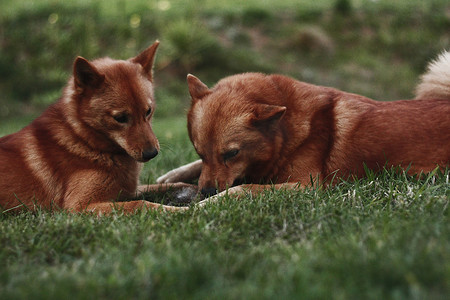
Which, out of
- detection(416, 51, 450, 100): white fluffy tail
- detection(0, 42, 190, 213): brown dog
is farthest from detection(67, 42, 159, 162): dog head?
detection(416, 51, 450, 100): white fluffy tail

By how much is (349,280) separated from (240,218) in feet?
3.31

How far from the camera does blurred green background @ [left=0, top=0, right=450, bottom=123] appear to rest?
11320mm

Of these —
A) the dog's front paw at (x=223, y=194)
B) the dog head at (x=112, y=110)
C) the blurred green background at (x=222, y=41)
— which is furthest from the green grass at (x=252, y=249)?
the blurred green background at (x=222, y=41)

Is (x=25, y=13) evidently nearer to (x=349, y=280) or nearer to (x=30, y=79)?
(x=30, y=79)

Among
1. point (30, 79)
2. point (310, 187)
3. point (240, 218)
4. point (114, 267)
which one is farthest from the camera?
point (30, 79)

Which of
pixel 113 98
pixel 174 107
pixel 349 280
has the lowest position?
pixel 174 107

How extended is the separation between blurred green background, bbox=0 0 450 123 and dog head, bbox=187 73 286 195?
7.24 meters

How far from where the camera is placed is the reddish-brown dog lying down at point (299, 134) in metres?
3.69

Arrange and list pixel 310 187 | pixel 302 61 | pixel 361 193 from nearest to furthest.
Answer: pixel 361 193 → pixel 310 187 → pixel 302 61

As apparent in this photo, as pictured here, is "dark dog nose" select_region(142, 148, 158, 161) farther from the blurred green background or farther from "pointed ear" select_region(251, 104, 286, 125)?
the blurred green background

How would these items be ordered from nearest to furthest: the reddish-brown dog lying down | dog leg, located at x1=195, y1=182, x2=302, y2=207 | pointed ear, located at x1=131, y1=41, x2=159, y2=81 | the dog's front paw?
the dog's front paw
dog leg, located at x1=195, y1=182, x2=302, y2=207
the reddish-brown dog lying down
pointed ear, located at x1=131, y1=41, x2=159, y2=81

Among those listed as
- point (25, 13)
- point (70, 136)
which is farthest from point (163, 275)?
point (25, 13)

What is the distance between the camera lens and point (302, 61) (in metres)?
13.5

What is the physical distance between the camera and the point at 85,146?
12.6ft
